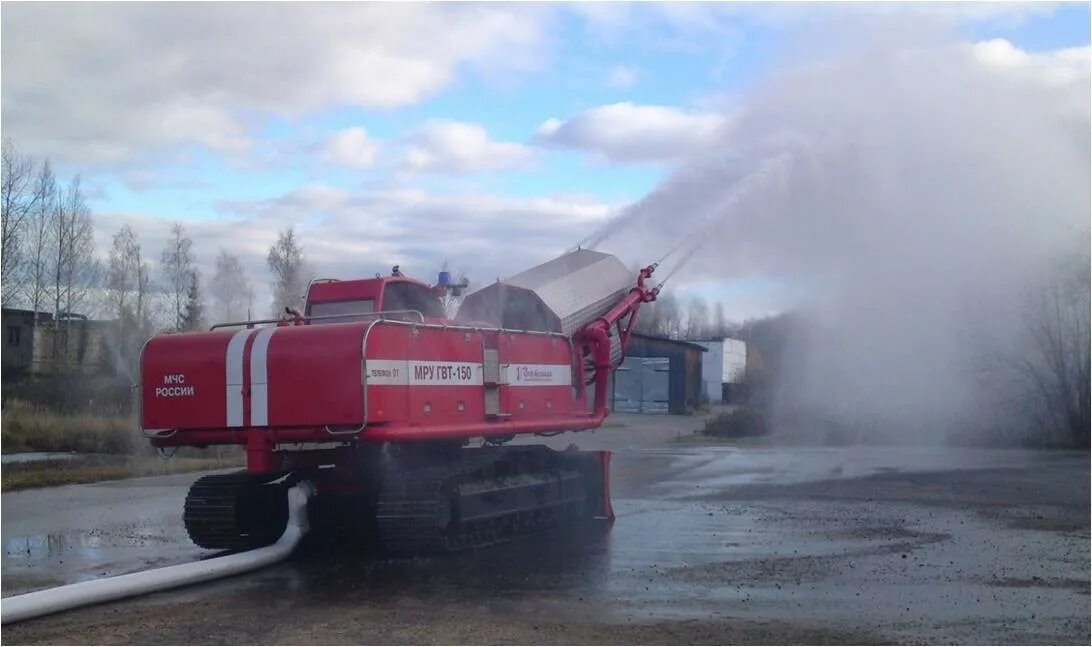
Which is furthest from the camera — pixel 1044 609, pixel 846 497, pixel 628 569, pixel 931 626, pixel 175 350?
pixel 846 497

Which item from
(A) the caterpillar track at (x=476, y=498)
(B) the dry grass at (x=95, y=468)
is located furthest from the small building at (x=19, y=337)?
(A) the caterpillar track at (x=476, y=498)

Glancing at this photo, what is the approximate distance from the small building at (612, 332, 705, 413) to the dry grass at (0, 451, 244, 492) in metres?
30.2

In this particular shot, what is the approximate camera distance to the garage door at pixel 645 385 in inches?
2163

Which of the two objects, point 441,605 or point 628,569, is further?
point 628,569

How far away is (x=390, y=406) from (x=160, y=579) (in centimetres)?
266

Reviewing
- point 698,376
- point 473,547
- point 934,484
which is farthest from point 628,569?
point 698,376

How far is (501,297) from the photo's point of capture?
551 inches

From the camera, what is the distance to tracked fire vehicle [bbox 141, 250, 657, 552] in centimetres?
1112

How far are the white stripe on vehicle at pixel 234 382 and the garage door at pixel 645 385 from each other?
43821 millimetres

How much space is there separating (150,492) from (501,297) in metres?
9.04

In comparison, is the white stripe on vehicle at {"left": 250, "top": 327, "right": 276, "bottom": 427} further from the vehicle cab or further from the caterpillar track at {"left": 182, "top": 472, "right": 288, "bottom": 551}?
the vehicle cab

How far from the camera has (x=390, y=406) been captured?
11.1 meters

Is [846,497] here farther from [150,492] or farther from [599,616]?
[150,492]

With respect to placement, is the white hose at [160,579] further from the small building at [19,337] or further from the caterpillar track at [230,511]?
the small building at [19,337]
